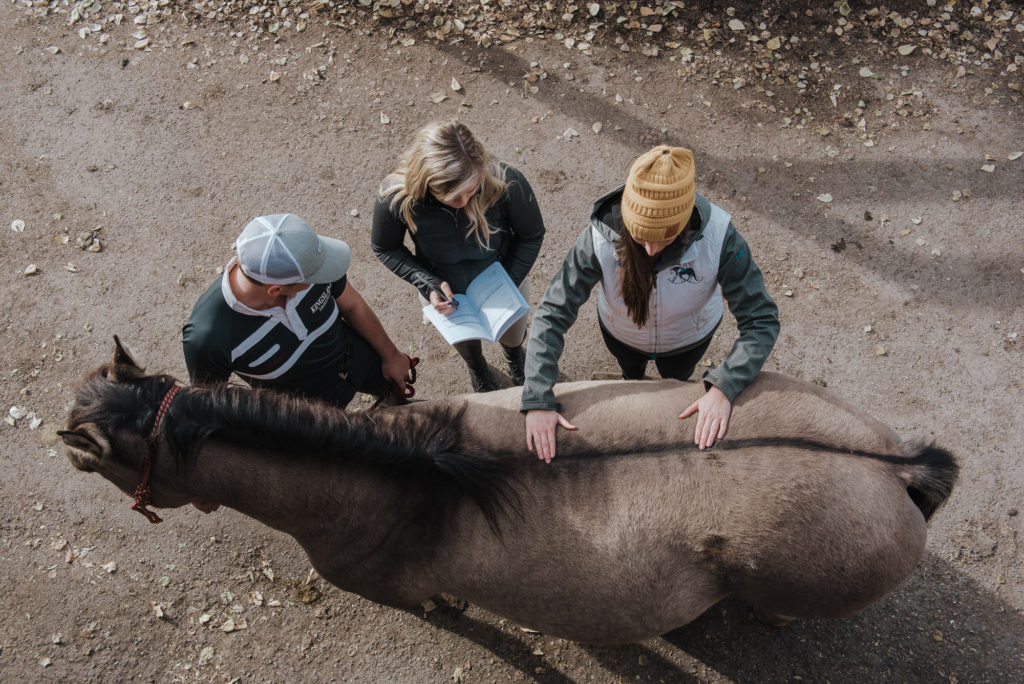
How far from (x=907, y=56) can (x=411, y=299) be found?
187 inches

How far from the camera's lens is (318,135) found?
5645mm

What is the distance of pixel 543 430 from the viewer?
9.20 feet

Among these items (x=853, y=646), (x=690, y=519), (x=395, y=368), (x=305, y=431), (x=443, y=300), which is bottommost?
(x=853, y=646)

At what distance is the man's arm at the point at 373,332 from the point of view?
3395 millimetres

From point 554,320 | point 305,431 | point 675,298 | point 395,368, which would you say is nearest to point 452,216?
point 554,320

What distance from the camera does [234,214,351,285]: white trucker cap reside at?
2.59 metres

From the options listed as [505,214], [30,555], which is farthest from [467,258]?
[30,555]

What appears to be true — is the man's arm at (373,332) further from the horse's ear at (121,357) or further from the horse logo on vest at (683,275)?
the horse logo on vest at (683,275)

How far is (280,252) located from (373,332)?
3.40 feet

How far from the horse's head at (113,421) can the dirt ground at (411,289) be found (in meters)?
0.20

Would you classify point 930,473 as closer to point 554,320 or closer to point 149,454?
point 554,320

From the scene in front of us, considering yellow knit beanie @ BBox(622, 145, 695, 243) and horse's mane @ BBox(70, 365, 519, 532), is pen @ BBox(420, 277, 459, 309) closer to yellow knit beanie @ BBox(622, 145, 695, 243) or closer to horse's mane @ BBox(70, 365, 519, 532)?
horse's mane @ BBox(70, 365, 519, 532)

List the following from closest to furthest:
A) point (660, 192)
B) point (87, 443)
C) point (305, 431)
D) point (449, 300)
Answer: point (660, 192) < point (87, 443) < point (305, 431) < point (449, 300)

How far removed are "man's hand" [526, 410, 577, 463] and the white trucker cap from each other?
1.10m
